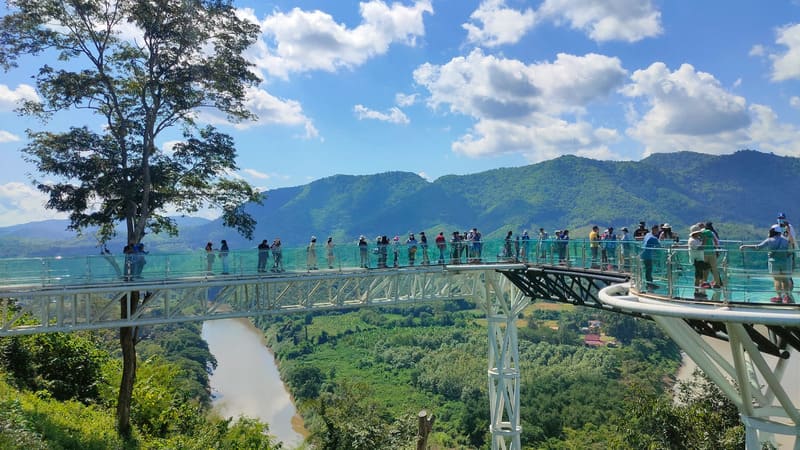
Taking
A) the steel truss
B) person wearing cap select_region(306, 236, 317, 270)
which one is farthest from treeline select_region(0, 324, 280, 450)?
the steel truss

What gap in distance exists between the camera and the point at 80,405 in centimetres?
1625

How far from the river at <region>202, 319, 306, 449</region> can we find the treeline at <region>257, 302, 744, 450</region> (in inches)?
83.8

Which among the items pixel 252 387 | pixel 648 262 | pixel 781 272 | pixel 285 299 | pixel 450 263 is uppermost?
pixel 648 262

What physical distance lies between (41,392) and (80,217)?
5.17 metres

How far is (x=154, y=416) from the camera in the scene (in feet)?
63.0

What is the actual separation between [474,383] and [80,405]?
51.5m

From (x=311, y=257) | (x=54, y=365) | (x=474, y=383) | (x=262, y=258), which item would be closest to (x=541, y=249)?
(x=311, y=257)

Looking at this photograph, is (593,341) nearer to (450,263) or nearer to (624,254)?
(450,263)

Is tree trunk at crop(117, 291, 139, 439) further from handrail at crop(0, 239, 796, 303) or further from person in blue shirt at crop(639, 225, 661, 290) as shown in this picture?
person in blue shirt at crop(639, 225, 661, 290)

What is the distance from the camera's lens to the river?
58.6 meters

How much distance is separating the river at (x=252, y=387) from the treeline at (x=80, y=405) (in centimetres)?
2293

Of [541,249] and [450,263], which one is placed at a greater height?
[541,249]

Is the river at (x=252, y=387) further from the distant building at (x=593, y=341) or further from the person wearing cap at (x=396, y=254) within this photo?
the distant building at (x=593, y=341)

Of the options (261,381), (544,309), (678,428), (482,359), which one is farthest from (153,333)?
(678,428)
